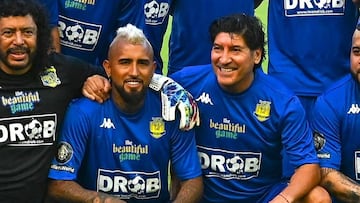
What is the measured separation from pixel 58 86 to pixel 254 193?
50.3 inches

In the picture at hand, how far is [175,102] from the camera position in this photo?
545 centimetres

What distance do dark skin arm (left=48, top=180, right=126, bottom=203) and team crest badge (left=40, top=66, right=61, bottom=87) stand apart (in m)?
0.53

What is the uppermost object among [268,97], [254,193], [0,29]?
[0,29]

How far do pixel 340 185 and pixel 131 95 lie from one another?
1.25 m

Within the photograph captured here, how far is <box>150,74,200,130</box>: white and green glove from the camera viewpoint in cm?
546

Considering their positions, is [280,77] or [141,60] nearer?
[141,60]

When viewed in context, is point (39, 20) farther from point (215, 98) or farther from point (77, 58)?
point (215, 98)

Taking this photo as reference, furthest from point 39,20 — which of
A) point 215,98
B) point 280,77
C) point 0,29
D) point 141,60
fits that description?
point 280,77

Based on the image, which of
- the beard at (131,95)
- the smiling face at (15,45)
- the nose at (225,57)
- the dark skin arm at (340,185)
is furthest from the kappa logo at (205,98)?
the smiling face at (15,45)

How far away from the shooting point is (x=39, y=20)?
17.7 ft

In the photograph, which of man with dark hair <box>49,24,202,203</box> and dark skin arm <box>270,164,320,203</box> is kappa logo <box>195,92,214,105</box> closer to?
man with dark hair <box>49,24,202,203</box>

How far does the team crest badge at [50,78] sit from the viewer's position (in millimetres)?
5391

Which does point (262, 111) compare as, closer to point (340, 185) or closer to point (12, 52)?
point (340, 185)

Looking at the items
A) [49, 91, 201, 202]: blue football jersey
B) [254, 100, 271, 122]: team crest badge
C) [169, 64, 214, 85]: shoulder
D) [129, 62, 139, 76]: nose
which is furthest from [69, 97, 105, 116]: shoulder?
[254, 100, 271, 122]: team crest badge
